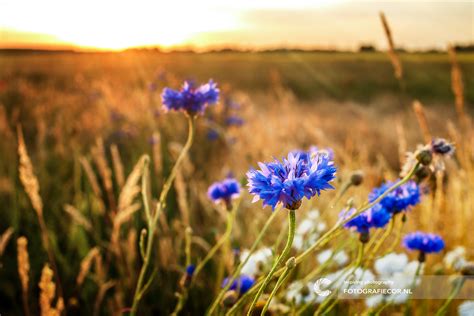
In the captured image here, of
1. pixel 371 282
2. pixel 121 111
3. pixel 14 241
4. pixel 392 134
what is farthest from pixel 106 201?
pixel 392 134

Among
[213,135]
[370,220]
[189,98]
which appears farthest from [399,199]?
[213,135]

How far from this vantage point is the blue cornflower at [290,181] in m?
0.73

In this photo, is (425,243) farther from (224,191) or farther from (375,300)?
(224,191)

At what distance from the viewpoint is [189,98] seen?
4.50 feet

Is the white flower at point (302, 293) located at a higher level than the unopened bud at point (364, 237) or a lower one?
lower

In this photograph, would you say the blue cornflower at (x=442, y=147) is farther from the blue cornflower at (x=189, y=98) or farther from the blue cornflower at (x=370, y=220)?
the blue cornflower at (x=189, y=98)

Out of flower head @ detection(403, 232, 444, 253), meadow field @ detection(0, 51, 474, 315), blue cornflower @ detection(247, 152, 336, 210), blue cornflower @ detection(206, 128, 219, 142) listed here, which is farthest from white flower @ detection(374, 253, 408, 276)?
blue cornflower @ detection(206, 128, 219, 142)

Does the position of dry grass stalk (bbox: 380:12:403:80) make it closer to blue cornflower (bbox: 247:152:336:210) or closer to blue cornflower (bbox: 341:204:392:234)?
blue cornflower (bbox: 341:204:392:234)

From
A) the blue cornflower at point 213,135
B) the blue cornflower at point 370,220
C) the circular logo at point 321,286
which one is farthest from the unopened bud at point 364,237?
the blue cornflower at point 213,135

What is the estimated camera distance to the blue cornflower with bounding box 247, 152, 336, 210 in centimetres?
73

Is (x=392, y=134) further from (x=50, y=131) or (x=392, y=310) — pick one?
(x=392, y=310)

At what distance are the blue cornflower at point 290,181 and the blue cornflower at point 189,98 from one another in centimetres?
65

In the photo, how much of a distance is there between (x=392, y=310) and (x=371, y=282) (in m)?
0.58

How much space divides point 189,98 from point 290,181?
2.35ft
